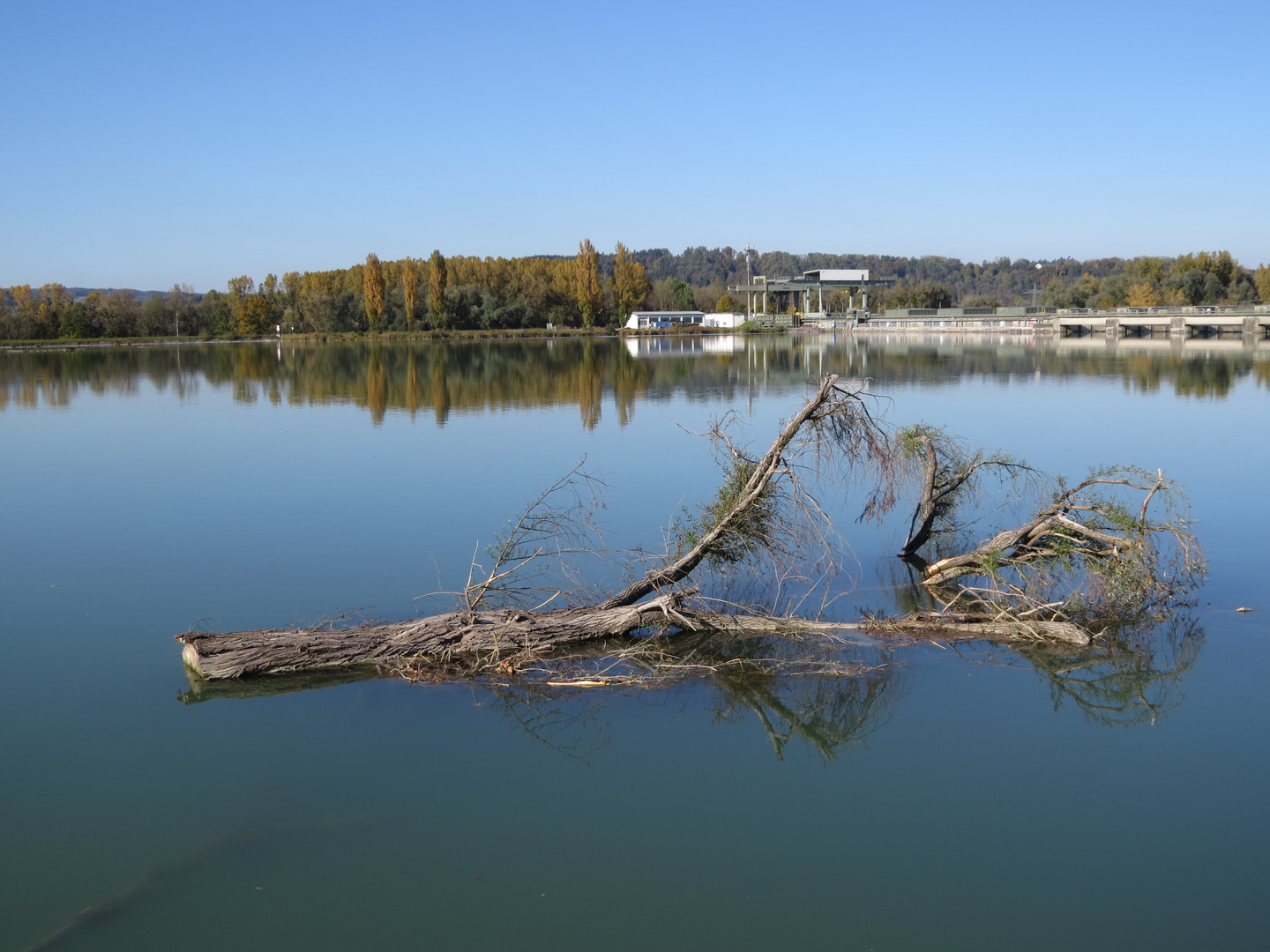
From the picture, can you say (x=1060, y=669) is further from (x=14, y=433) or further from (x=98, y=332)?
(x=98, y=332)

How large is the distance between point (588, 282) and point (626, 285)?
6935 millimetres

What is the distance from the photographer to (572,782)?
7492 mm

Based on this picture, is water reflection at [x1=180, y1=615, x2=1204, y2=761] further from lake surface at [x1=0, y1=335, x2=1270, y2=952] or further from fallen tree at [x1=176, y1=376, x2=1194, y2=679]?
fallen tree at [x1=176, y1=376, x2=1194, y2=679]

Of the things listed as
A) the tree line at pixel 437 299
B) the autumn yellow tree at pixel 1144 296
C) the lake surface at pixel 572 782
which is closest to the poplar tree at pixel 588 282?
the tree line at pixel 437 299

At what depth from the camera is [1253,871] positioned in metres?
6.27

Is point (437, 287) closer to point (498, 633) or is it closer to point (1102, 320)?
point (1102, 320)

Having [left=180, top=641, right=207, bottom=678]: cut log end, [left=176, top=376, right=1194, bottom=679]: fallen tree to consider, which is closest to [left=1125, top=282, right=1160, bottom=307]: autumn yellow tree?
[left=176, top=376, right=1194, bottom=679]: fallen tree

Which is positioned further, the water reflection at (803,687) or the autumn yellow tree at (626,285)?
the autumn yellow tree at (626,285)

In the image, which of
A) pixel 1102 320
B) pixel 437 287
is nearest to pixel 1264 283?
pixel 1102 320

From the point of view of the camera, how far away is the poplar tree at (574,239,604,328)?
95.9 m

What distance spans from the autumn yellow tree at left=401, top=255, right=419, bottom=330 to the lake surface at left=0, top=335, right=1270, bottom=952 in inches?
3100

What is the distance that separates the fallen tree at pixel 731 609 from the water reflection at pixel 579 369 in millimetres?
12688

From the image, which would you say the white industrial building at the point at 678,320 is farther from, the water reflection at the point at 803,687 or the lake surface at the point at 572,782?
the water reflection at the point at 803,687

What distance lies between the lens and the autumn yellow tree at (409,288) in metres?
91.2
